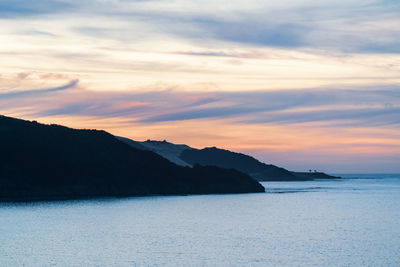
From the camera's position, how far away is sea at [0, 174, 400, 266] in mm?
57844

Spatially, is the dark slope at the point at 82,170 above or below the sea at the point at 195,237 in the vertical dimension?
above

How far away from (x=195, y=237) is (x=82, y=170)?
3788 inches

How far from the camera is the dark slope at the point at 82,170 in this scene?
6137 inches

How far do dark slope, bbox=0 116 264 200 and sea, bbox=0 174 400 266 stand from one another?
32.2m

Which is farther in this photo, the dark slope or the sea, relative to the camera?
the dark slope

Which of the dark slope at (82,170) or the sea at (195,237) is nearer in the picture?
the sea at (195,237)

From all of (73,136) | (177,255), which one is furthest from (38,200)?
(177,255)

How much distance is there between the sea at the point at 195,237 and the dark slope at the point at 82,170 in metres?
32.2

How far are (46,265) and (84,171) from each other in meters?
114

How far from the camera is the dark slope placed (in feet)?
511

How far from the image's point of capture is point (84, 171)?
166500 millimetres

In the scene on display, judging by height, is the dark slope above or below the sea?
above

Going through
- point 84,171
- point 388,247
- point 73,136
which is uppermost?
point 73,136

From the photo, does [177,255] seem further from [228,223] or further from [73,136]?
[73,136]
